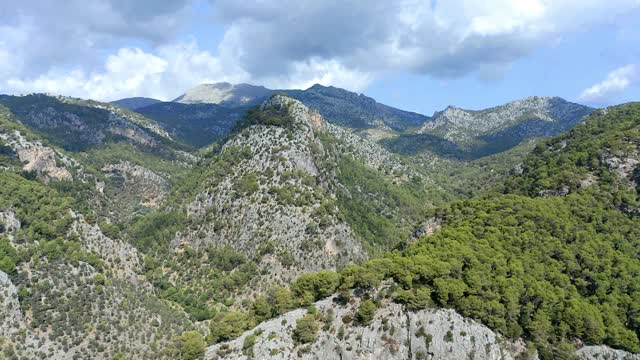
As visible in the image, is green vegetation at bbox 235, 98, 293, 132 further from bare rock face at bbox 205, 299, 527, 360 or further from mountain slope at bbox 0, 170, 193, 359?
bare rock face at bbox 205, 299, 527, 360

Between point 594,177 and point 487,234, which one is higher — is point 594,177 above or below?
above

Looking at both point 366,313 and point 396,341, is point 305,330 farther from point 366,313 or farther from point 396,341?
point 396,341

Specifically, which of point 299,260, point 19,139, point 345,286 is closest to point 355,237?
point 299,260

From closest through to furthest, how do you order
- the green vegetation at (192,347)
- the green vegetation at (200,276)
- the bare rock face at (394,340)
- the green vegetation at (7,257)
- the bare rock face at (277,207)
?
the bare rock face at (394,340) < the green vegetation at (192,347) < the green vegetation at (7,257) < the green vegetation at (200,276) < the bare rock face at (277,207)

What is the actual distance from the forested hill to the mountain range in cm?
28

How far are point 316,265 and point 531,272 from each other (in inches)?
2412

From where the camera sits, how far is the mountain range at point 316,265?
70.5m

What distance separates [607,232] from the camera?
294 ft

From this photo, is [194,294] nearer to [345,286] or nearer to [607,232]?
[345,286]

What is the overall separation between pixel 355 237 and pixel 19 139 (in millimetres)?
124023

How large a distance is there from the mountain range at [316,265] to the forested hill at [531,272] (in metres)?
0.28

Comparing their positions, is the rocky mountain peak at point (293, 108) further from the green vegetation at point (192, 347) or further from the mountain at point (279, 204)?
the green vegetation at point (192, 347)

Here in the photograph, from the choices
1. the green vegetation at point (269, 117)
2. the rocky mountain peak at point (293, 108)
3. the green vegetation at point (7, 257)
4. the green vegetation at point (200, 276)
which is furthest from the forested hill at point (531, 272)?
the rocky mountain peak at point (293, 108)

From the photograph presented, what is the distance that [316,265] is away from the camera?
128 meters
